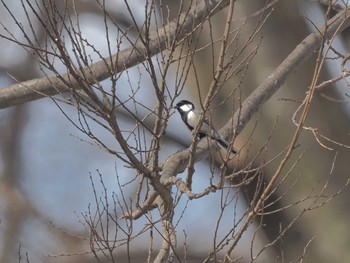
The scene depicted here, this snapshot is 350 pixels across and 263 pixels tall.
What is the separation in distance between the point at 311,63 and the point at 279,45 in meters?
0.29

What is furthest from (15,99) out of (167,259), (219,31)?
(219,31)

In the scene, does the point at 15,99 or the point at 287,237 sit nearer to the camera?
the point at 15,99

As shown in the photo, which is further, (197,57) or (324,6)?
(197,57)

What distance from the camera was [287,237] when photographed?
19.6 feet

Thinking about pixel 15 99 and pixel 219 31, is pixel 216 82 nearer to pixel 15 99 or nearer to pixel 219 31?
pixel 15 99

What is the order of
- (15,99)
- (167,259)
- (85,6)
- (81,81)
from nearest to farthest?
(81,81), (167,259), (15,99), (85,6)

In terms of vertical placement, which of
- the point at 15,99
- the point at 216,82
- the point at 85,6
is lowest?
the point at 216,82

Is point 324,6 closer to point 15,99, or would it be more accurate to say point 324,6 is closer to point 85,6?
point 15,99

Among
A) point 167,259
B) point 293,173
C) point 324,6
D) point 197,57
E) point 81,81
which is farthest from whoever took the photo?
point 197,57

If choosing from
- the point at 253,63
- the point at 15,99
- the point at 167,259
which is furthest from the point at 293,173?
the point at 167,259

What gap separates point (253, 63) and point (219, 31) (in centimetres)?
34

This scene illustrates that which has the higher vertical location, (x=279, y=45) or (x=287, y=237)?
(x=279, y=45)

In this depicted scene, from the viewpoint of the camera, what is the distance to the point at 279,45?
6.23 metres

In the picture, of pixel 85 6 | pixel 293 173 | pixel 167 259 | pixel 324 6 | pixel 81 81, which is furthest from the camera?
pixel 85 6
